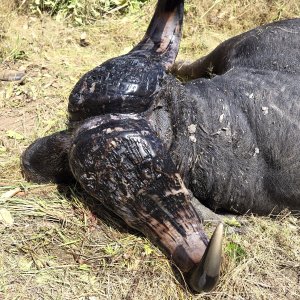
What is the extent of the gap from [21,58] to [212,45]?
1681mm

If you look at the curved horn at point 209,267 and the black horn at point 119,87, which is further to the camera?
the black horn at point 119,87

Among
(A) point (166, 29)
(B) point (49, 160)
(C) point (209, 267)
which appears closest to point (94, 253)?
(B) point (49, 160)

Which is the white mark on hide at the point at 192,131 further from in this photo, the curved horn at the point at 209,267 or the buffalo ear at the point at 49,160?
the curved horn at the point at 209,267

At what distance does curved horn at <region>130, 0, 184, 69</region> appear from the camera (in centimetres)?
288

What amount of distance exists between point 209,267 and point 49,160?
44.2 inches

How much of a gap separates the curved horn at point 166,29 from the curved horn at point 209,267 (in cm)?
113

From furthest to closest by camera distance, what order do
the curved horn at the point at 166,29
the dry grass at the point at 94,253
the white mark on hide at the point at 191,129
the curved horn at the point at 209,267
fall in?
the curved horn at the point at 166,29 → the white mark on hide at the point at 191,129 → the dry grass at the point at 94,253 → the curved horn at the point at 209,267

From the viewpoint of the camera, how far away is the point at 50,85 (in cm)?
443

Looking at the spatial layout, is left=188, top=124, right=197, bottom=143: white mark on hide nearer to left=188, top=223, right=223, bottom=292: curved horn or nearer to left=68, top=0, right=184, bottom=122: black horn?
left=68, top=0, right=184, bottom=122: black horn

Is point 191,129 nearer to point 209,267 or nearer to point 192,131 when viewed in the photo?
point 192,131

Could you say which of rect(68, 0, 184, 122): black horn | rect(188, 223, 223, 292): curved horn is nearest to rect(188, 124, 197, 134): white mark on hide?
rect(68, 0, 184, 122): black horn

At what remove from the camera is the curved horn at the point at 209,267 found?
2.08 meters

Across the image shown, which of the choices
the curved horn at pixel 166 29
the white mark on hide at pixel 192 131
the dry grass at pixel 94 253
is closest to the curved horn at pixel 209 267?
the dry grass at pixel 94 253

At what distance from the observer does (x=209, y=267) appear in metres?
2.12
